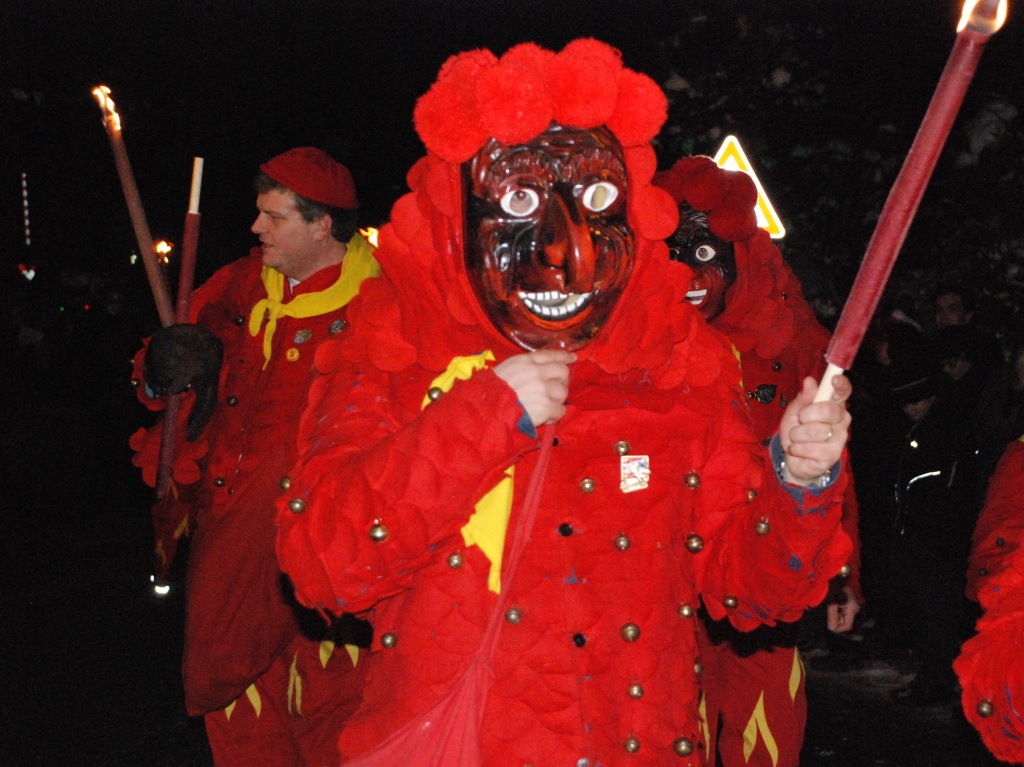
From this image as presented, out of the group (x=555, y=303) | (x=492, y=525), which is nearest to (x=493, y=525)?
(x=492, y=525)

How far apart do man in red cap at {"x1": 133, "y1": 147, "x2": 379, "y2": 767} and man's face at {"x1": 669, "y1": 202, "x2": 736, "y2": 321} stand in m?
1.25

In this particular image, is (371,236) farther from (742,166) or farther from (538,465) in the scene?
(538,465)

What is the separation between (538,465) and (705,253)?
2.31 m

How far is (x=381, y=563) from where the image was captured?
219 cm

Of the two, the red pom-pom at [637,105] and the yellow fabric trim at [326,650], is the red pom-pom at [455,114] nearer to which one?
the red pom-pom at [637,105]

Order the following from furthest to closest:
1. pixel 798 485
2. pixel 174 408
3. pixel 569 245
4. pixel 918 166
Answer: pixel 174 408
pixel 569 245
pixel 798 485
pixel 918 166

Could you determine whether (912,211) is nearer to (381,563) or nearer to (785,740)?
(381,563)

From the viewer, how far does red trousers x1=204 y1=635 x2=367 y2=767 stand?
4.46m

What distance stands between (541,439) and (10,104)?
1253 centimetres

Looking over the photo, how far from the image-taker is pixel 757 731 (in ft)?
14.6

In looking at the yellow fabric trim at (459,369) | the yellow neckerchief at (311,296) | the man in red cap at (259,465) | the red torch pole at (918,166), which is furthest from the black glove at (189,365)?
the red torch pole at (918,166)

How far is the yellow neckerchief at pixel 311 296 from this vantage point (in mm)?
4605

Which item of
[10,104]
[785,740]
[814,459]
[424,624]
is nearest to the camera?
[814,459]

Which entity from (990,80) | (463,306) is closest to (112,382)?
(990,80)
